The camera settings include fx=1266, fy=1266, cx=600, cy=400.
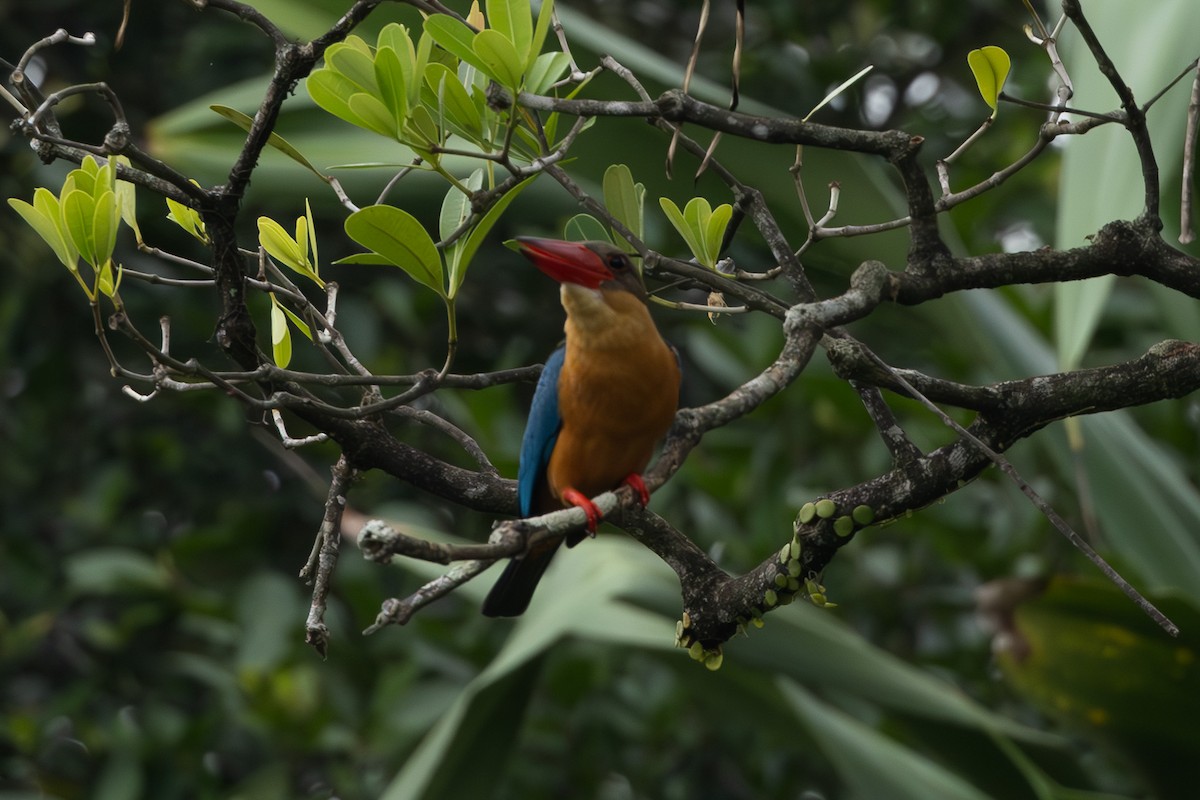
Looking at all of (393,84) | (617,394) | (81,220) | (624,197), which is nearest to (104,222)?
(81,220)

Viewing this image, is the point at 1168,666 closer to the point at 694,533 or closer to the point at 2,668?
the point at 694,533

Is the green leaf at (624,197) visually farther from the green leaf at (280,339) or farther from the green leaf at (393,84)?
the green leaf at (280,339)

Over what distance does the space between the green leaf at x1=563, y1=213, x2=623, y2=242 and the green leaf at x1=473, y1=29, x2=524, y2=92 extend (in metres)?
0.56

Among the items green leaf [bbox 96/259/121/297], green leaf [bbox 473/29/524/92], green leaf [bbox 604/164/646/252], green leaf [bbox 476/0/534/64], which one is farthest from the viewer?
green leaf [bbox 604/164/646/252]

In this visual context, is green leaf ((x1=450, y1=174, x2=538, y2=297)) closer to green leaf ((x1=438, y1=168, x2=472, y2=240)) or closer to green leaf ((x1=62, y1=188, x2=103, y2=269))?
green leaf ((x1=438, y1=168, x2=472, y2=240))

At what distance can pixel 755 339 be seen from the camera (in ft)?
13.9

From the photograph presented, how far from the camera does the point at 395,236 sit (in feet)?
→ 4.62

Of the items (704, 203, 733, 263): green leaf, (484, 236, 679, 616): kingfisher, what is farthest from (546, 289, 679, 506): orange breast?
(704, 203, 733, 263): green leaf

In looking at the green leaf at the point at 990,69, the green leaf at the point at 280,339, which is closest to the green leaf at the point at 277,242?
the green leaf at the point at 280,339

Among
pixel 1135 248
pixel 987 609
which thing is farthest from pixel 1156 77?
pixel 987 609

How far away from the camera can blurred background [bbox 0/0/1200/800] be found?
2.46m

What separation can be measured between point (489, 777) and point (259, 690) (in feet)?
6.07

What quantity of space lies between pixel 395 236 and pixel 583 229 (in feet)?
2.01

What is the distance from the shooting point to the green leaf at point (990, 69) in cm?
148
